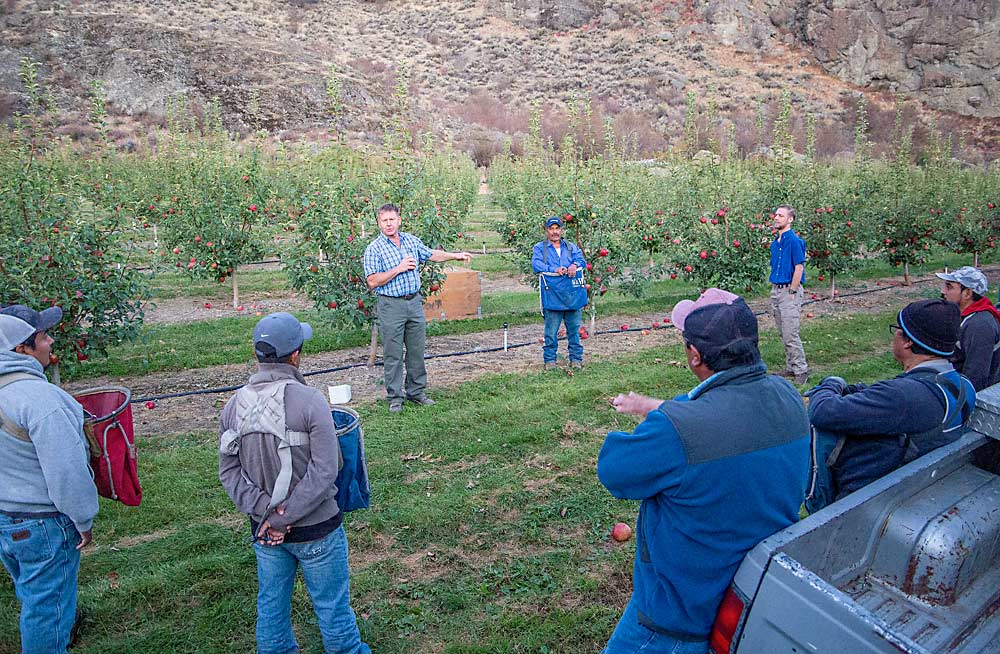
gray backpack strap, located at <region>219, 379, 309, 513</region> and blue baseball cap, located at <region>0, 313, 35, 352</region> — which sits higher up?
blue baseball cap, located at <region>0, 313, 35, 352</region>

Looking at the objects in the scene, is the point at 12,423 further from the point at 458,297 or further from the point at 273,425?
the point at 458,297

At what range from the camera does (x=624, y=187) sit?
12.5m

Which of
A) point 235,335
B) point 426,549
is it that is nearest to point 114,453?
point 426,549

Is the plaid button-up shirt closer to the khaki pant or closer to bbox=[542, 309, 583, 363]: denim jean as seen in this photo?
bbox=[542, 309, 583, 363]: denim jean

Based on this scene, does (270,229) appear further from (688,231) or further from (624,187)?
(688,231)

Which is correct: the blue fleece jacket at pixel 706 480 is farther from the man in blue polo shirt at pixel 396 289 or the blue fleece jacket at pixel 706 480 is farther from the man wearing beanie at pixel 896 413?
the man in blue polo shirt at pixel 396 289

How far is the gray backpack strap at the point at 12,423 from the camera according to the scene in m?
2.88

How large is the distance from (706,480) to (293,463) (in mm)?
1676

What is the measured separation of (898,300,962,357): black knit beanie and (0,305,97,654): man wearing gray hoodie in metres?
3.69

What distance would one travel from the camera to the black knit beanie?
3.09 metres

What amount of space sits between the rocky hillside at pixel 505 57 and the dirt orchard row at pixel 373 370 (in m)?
27.7

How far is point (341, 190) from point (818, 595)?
7536 mm

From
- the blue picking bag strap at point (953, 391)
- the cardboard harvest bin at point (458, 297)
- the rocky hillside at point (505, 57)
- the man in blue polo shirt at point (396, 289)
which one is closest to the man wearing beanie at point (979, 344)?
the blue picking bag strap at point (953, 391)

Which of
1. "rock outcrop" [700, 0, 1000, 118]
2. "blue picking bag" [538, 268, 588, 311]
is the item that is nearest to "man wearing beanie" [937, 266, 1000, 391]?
"blue picking bag" [538, 268, 588, 311]
